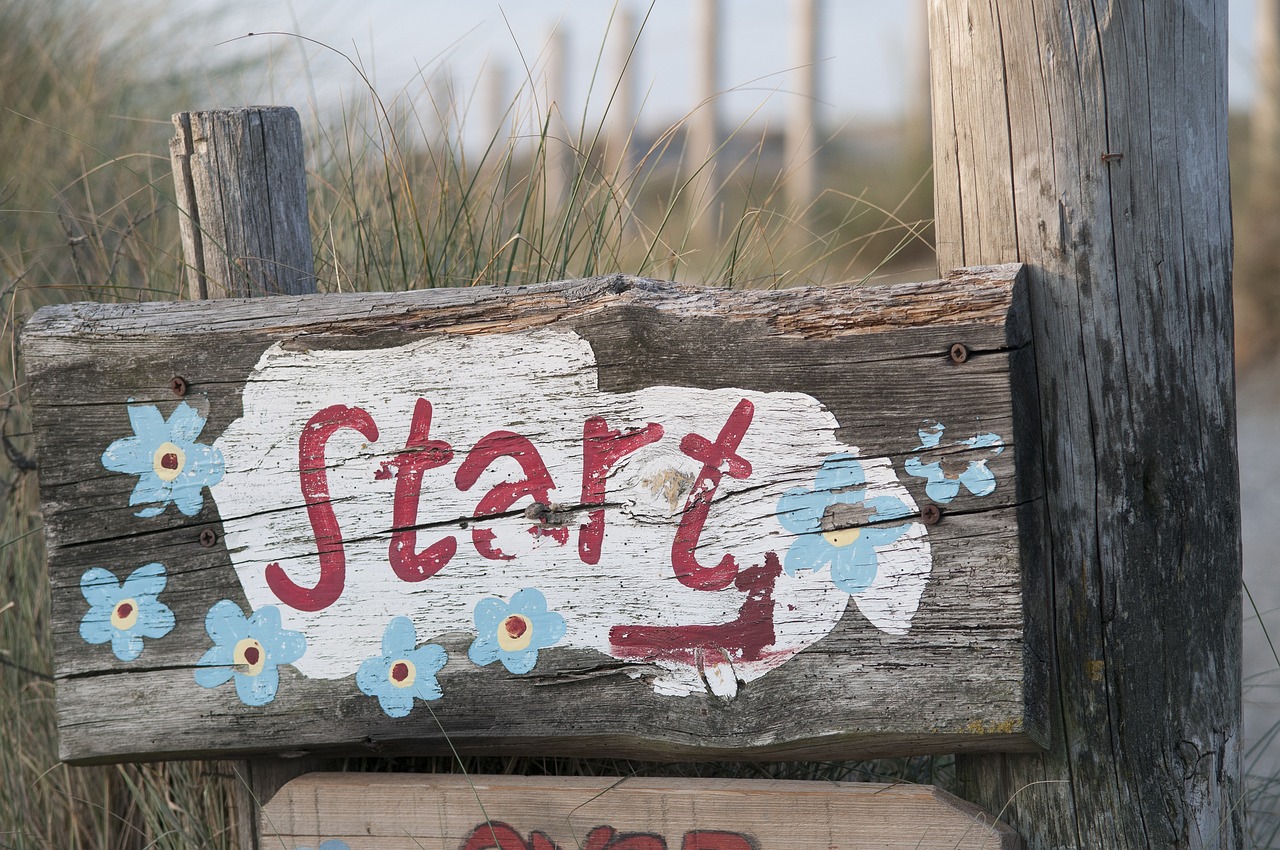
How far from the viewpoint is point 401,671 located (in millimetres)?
1579

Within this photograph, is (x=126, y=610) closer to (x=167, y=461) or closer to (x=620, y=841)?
(x=167, y=461)

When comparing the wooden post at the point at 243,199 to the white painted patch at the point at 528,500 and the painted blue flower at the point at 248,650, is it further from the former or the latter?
the painted blue flower at the point at 248,650

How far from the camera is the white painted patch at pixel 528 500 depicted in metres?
1.42

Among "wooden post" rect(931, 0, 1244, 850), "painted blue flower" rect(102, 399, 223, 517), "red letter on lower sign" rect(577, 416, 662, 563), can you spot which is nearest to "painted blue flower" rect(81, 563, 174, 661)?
"painted blue flower" rect(102, 399, 223, 517)

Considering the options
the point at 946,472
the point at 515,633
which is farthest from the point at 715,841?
the point at 946,472

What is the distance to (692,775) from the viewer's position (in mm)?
1830

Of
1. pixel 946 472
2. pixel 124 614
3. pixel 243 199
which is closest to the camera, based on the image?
pixel 946 472

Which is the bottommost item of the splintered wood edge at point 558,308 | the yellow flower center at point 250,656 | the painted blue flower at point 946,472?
the yellow flower center at point 250,656

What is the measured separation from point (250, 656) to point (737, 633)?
2.64 ft

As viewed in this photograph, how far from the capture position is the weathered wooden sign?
136 cm

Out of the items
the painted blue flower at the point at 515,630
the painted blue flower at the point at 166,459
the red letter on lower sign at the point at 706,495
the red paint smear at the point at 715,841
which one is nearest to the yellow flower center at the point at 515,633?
the painted blue flower at the point at 515,630

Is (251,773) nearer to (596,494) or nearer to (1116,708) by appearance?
(596,494)

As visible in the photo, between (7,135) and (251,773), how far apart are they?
3058 mm

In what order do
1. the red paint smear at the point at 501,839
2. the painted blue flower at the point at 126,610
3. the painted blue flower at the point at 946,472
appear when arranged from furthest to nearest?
the painted blue flower at the point at 126,610 < the red paint smear at the point at 501,839 < the painted blue flower at the point at 946,472
